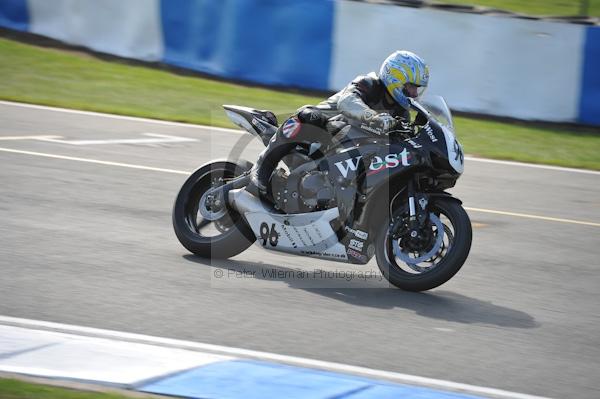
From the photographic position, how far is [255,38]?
622 inches

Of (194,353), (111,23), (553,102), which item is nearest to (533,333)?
(194,353)

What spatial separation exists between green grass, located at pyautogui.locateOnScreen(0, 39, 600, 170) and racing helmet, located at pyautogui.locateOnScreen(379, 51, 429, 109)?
6256 millimetres

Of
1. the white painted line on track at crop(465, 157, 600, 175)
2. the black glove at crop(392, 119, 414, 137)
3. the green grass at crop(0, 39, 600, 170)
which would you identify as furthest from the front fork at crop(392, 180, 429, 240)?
the green grass at crop(0, 39, 600, 170)

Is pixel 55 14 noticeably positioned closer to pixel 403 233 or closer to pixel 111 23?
pixel 111 23

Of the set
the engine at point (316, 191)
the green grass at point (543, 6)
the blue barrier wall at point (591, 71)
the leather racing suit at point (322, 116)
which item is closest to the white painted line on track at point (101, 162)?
the leather racing suit at point (322, 116)

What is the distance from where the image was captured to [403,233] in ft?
22.9

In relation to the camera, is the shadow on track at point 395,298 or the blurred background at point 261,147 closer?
the blurred background at point 261,147

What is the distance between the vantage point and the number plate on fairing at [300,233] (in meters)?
7.23

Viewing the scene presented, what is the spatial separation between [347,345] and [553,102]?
9.68 meters

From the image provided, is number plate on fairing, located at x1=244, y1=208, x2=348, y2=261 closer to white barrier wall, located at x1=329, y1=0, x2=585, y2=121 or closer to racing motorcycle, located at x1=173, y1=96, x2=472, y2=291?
racing motorcycle, located at x1=173, y1=96, x2=472, y2=291

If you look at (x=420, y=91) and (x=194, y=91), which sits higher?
(x=420, y=91)

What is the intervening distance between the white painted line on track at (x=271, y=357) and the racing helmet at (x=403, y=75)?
224 centimetres

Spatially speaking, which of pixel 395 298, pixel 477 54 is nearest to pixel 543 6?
pixel 477 54

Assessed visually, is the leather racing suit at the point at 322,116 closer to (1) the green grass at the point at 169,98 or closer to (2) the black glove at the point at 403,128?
(2) the black glove at the point at 403,128
